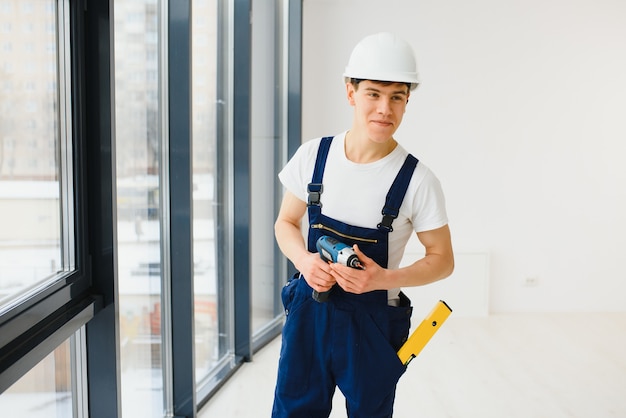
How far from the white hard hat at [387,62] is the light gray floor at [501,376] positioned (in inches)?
69.7

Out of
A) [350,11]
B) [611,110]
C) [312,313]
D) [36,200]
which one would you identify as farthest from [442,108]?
[36,200]

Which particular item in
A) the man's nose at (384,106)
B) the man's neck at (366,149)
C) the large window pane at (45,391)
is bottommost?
the large window pane at (45,391)

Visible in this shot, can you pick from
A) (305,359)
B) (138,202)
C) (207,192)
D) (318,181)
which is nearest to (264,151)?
(207,192)

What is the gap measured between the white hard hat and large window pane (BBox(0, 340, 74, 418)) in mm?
1089

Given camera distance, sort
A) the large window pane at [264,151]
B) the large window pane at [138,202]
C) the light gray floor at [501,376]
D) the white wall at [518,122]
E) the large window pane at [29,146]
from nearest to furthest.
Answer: the large window pane at [29,146], the large window pane at [138,202], the light gray floor at [501,376], the large window pane at [264,151], the white wall at [518,122]

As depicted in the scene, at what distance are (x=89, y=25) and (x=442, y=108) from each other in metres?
3.30

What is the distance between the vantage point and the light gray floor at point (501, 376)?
287 centimetres

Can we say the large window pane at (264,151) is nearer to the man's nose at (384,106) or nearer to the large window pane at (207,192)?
the large window pane at (207,192)

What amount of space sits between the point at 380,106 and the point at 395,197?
0.23 metres

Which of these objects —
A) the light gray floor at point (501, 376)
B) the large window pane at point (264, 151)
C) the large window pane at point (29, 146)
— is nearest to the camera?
the large window pane at point (29, 146)

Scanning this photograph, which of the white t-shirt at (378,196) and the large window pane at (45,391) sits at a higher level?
the white t-shirt at (378,196)

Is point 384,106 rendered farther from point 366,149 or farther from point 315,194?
point 315,194

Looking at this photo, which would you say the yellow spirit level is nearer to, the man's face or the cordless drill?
the cordless drill

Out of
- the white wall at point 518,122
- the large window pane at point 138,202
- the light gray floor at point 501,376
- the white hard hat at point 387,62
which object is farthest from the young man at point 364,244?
the white wall at point 518,122
